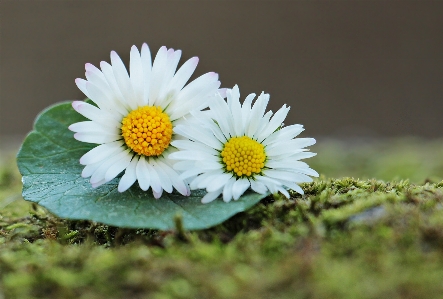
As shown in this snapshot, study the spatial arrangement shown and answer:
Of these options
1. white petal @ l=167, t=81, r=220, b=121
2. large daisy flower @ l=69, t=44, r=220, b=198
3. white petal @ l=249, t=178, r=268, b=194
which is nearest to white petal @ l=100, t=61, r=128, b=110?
large daisy flower @ l=69, t=44, r=220, b=198

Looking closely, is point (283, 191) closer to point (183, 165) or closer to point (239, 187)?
point (239, 187)

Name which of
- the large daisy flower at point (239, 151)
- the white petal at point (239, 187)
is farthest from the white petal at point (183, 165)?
the white petal at point (239, 187)

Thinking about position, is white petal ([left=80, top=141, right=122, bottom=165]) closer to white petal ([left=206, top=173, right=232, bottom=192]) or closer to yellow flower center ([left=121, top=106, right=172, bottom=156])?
yellow flower center ([left=121, top=106, right=172, bottom=156])

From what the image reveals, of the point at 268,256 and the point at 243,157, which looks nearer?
the point at 268,256

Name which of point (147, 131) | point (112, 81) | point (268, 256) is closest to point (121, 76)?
point (112, 81)

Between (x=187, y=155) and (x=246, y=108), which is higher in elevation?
(x=246, y=108)

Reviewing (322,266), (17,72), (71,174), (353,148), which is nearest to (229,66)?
(17,72)

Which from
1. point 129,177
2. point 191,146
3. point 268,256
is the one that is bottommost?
point 268,256

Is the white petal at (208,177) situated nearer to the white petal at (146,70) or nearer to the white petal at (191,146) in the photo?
the white petal at (191,146)
